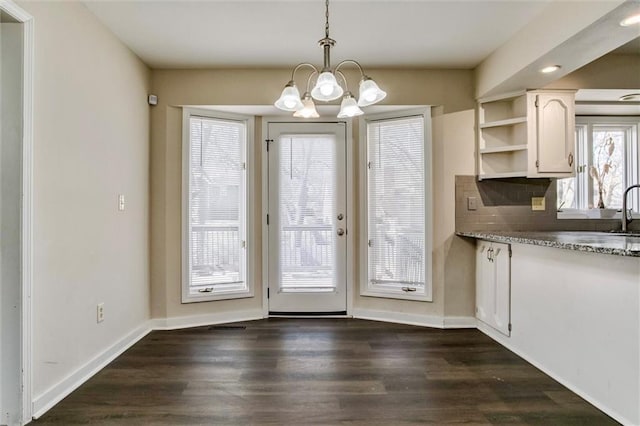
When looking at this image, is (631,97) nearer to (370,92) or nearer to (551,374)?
(551,374)

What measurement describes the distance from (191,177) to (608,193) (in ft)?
13.7

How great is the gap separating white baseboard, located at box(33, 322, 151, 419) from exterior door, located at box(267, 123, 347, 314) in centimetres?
133

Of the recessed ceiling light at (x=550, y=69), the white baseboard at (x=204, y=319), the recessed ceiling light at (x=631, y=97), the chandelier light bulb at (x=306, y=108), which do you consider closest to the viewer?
the chandelier light bulb at (x=306, y=108)

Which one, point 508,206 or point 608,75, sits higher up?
point 608,75

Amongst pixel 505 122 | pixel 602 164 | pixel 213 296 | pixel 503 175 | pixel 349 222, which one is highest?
pixel 505 122

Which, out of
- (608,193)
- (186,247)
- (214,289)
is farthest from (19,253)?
(608,193)

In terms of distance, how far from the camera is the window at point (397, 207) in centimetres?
343

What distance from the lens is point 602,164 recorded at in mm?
3617

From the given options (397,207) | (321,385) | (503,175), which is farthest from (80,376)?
(503,175)

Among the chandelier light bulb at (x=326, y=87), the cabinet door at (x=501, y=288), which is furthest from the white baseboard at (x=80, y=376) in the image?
the cabinet door at (x=501, y=288)

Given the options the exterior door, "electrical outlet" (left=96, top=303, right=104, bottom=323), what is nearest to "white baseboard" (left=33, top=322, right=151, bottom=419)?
"electrical outlet" (left=96, top=303, right=104, bottom=323)

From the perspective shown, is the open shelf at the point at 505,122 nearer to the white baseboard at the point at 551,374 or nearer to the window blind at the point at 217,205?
the white baseboard at the point at 551,374

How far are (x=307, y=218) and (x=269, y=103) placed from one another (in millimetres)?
1197

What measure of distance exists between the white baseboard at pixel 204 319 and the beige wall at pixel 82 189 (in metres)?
0.27
